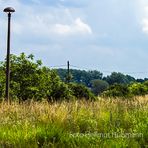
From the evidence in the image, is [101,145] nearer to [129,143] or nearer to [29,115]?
[129,143]

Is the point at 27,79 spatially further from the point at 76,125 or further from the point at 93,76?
the point at 93,76

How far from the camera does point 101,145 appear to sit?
9.77 meters

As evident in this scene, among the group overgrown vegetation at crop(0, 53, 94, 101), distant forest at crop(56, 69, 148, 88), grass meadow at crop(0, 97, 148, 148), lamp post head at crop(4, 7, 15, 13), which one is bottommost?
grass meadow at crop(0, 97, 148, 148)

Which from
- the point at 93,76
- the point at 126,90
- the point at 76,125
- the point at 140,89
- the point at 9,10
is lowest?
the point at 76,125

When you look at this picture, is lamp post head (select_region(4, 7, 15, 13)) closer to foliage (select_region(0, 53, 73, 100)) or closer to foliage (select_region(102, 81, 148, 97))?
foliage (select_region(0, 53, 73, 100))

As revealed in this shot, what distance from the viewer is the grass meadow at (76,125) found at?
9977 mm

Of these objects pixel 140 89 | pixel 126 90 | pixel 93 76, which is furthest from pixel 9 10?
pixel 93 76

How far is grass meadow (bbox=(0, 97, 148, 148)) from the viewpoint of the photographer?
393 inches

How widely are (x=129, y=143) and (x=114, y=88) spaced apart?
33.2 meters

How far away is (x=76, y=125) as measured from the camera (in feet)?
38.8

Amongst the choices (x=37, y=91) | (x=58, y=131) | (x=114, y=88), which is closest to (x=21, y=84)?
(x=37, y=91)

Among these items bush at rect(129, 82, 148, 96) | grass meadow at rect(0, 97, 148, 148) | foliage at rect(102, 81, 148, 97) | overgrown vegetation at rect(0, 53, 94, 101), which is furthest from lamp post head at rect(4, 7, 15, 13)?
bush at rect(129, 82, 148, 96)

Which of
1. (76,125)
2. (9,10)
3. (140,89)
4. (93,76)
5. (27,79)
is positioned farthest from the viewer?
Answer: (93,76)

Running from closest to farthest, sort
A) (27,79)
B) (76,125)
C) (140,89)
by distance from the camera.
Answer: (76,125)
(27,79)
(140,89)
